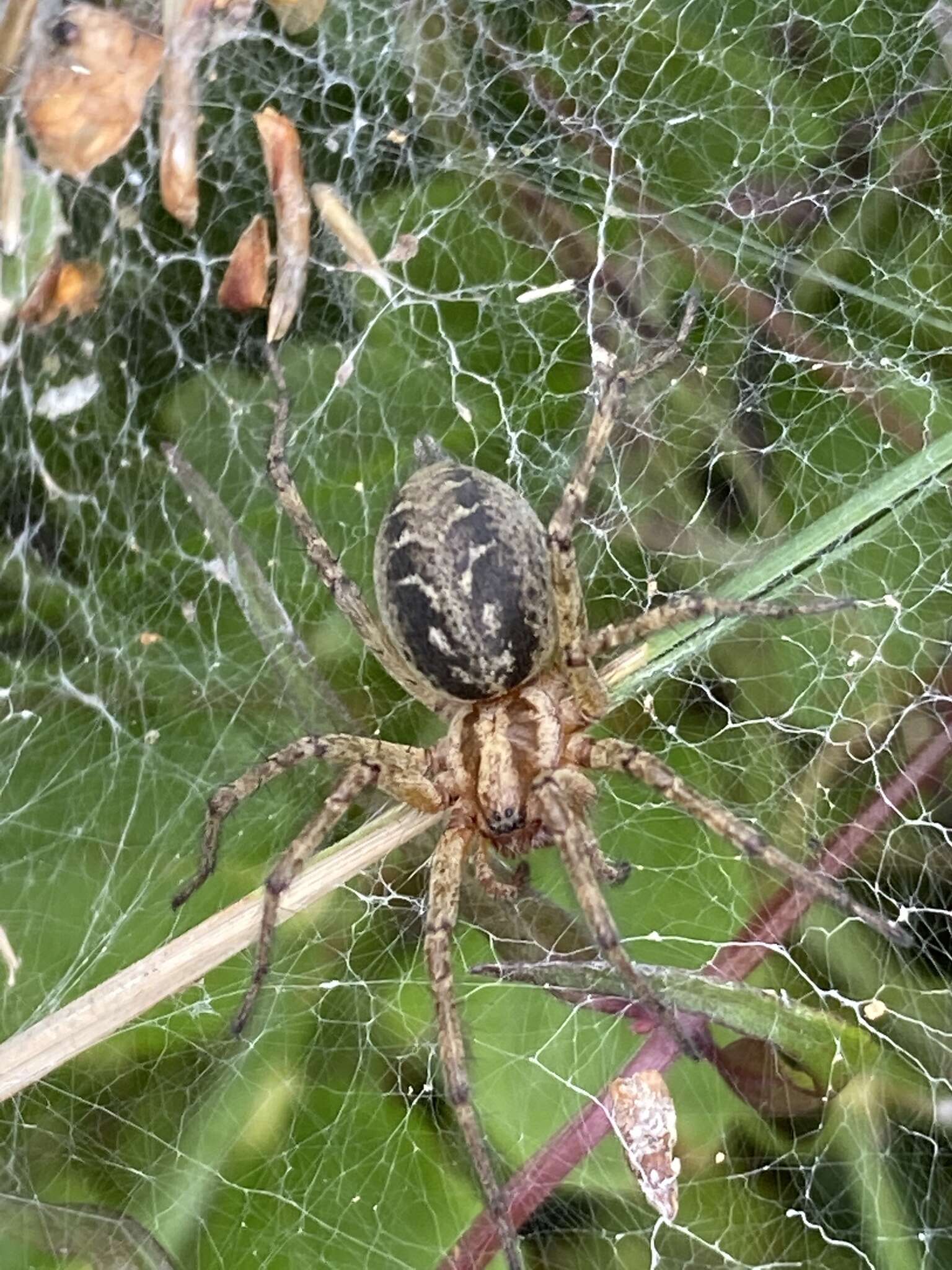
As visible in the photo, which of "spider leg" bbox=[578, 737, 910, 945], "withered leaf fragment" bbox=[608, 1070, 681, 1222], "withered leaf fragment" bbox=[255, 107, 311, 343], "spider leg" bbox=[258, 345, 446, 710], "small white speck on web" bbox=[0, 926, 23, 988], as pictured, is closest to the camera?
"spider leg" bbox=[578, 737, 910, 945]

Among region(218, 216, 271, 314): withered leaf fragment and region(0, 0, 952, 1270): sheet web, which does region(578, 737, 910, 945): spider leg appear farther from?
region(218, 216, 271, 314): withered leaf fragment

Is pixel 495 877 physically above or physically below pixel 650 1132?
above

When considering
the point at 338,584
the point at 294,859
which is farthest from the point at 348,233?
the point at 294,859

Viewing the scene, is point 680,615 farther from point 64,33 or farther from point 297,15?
point 64,33

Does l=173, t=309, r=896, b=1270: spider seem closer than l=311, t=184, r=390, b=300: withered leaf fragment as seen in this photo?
Yes

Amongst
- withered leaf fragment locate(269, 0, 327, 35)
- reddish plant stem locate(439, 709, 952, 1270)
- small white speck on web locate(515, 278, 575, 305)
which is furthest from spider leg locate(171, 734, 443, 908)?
withered leaf fragment locate(269, 0, 327, 35)

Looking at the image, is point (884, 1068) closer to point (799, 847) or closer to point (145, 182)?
point (799, 847)
